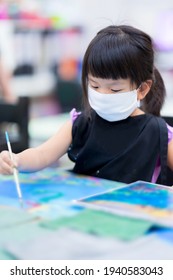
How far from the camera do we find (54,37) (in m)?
3.84

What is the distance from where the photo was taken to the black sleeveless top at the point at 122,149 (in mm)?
1062

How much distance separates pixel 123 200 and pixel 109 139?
1.13 ft

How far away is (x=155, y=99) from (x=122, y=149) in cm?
20

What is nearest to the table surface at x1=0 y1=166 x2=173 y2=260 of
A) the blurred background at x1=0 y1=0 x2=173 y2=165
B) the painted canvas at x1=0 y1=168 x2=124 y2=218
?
the painted canvas at x1=0 y1=168 x2=124 y2=218

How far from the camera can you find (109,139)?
1.08 m

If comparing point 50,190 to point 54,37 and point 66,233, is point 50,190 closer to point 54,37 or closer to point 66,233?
point 66,233

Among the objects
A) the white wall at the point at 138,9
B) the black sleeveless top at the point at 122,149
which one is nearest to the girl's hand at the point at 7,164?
the black sleeveless top at the point at 122,149

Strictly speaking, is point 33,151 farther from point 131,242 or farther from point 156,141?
point 131,242

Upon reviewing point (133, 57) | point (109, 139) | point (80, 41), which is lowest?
point (80, 41)

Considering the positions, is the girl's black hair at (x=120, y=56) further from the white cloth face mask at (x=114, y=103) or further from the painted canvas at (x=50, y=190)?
the painted canvas at (x=50, y=190)

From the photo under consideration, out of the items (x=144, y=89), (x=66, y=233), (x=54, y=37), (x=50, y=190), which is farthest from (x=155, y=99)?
(x=54, y=37)

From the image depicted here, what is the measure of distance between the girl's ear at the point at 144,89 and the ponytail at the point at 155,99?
7cm

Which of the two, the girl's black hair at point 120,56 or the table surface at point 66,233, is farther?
the girl's black hair at point 120,56

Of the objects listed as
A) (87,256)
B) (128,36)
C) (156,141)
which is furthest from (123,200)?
(128,36)
